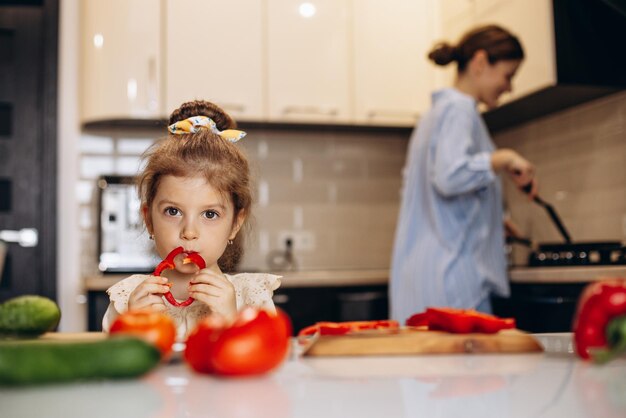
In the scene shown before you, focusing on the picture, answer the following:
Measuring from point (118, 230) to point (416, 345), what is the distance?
2444mm

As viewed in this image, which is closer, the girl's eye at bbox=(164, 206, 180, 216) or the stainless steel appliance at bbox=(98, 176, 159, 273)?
the girl's eye at bbox=(164, 206, 180, 216)

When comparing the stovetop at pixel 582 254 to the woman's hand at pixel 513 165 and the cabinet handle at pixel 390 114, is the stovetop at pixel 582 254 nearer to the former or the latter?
the woman's hand at pixel 513 165

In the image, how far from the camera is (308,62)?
319 centimetres

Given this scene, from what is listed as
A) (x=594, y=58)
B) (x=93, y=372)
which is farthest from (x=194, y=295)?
(x=594, y=58)

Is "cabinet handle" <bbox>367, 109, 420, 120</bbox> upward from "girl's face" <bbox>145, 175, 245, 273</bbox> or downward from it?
upward

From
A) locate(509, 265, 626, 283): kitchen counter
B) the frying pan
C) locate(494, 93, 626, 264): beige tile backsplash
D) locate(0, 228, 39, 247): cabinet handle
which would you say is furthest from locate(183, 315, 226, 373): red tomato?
locate(0, 228, 39, 247): cabinet handle

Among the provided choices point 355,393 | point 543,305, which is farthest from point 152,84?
point 355,393

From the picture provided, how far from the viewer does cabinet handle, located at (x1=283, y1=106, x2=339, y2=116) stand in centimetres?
314

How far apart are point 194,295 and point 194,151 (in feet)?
0.92

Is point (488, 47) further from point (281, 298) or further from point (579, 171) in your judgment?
point (281, 298)

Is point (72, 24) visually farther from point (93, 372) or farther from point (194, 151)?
point (93, 372)

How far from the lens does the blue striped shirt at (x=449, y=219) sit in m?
2.19

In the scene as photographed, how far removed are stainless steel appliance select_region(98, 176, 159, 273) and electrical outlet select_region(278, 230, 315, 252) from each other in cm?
63

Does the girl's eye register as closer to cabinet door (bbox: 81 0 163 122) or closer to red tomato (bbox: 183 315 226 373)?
red tomato (bbox: 183 315 226 373)
